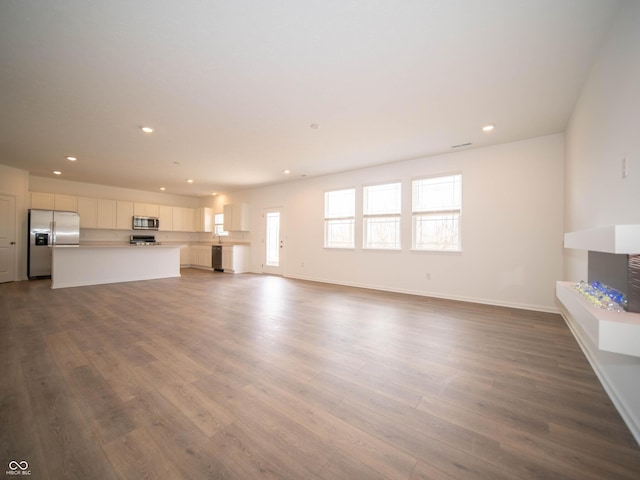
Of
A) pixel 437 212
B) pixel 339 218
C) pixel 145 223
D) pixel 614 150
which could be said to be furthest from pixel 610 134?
pixel 145 223

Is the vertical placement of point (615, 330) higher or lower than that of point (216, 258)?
higher

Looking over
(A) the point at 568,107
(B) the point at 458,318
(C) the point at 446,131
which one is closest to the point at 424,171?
(C) the point at 446,131

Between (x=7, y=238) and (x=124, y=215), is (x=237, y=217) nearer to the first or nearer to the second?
(x=124, y=215)

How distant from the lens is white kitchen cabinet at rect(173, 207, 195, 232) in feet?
30.8

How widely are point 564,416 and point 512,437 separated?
1.65 feet

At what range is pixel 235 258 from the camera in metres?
8.27

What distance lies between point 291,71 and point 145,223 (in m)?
8.18

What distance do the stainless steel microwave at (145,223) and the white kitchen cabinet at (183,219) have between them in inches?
26.3

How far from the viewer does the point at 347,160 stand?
17.5 feet

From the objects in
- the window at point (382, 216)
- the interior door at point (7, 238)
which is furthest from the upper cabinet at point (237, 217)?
the interior door at point (7, 238)

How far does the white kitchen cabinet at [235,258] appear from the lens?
27.0 feet

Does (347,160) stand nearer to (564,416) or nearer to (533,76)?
(533,76)

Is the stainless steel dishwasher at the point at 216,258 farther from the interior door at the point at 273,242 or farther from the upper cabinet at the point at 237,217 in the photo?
the interior door at the point at 273,242

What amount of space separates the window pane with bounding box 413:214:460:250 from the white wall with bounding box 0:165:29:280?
363 inches
